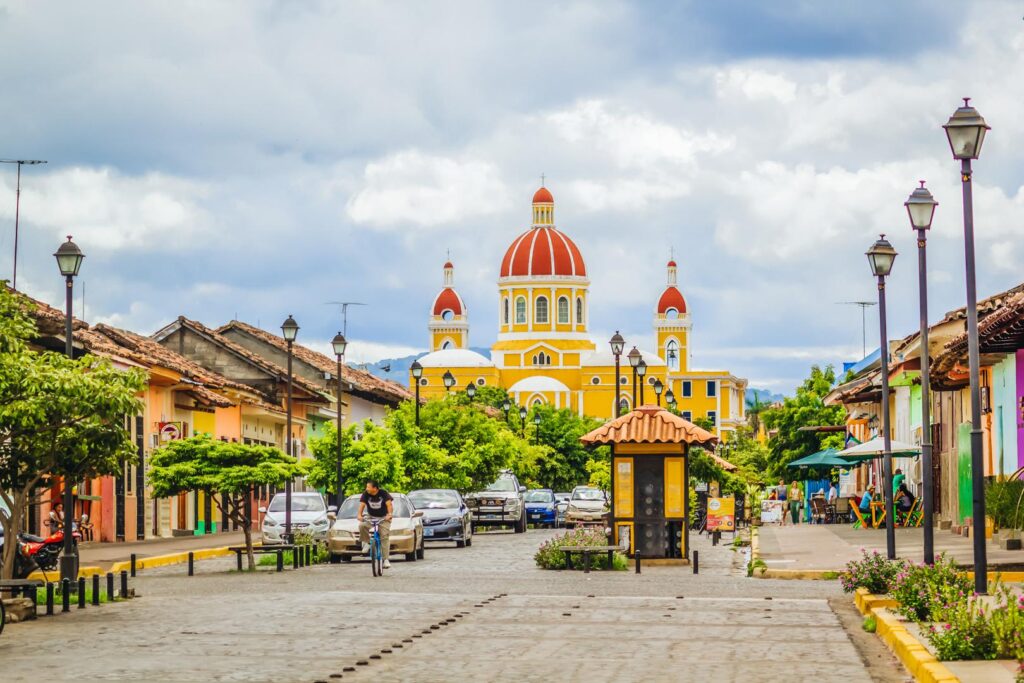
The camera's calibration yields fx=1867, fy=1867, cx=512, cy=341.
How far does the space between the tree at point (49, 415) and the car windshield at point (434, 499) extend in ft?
61.0

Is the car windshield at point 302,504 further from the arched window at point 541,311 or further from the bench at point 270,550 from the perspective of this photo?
the arched window at point 541,311

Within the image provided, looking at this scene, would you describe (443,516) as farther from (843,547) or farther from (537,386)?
(537,386)

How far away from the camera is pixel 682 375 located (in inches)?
7854

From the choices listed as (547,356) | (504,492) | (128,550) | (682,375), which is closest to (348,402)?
(504,492)

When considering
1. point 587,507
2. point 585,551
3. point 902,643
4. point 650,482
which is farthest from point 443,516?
point 902,643

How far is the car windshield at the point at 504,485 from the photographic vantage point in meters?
57.6

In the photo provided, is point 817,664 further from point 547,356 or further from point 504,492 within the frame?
point 547,356

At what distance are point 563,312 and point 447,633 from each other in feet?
560

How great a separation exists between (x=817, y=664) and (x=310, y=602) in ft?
27.9

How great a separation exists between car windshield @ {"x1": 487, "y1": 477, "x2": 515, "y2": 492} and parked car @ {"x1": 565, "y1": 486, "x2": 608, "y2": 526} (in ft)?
6.35

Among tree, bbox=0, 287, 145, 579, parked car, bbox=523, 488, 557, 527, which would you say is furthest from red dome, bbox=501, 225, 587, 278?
tree, bbox=0, 287, 145, 579

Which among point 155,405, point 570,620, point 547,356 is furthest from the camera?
point 547,356

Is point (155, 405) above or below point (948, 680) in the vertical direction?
above

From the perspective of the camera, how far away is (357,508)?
1377 inches
